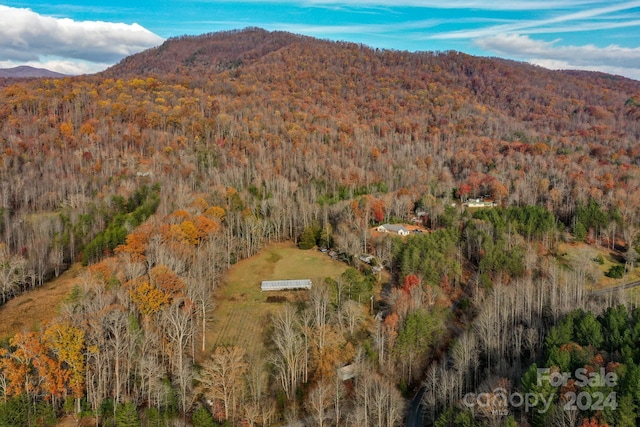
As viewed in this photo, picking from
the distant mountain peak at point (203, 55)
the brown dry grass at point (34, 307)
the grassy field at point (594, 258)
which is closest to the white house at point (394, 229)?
the grassy field at point (594, 258)

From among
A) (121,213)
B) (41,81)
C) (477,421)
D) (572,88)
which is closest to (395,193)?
(121,213)

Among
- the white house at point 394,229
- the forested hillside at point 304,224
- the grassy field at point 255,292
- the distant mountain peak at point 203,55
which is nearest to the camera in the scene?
the forested hillside at point 304,224


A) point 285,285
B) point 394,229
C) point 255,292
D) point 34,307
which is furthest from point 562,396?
point 34,307

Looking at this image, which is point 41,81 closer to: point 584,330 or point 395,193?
point 395,193

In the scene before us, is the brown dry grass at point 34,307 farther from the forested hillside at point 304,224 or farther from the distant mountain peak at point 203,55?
the distant mountain peak at point 203,55

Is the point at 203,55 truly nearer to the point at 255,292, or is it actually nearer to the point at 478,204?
the point at 478,204

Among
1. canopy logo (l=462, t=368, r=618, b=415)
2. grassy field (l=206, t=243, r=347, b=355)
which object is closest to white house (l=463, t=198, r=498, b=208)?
grassy field (l=206, t=243, r=347, b=355)
